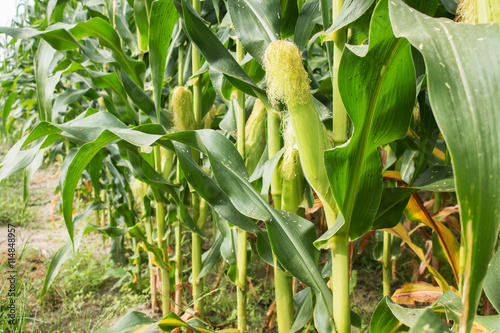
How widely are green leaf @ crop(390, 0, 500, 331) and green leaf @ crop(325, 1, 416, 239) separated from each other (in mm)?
175

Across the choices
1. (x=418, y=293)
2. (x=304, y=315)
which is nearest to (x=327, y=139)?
(x=304, y=315)

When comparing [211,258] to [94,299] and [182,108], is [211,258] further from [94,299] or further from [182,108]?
[94,299]

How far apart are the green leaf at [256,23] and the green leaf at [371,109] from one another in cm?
35

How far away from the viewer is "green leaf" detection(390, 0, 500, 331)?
0.35m

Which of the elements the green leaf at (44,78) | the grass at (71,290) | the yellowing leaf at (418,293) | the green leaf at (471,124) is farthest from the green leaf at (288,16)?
the grass at (71,290)

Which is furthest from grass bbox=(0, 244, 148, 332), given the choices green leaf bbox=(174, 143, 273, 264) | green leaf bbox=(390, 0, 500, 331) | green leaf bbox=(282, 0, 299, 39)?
green leaf bbox=(390, 0, 500, 331)

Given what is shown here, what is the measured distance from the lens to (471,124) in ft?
1.20

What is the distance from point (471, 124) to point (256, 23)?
71cm

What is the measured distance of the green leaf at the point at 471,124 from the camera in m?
0.35

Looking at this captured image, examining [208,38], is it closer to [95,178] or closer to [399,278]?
[95,178]

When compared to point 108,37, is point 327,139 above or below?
below

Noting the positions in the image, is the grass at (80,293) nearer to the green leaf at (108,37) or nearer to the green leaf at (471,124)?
the green leaf at (108,37)

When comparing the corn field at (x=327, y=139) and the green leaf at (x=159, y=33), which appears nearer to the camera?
the corn field at (x=327, y=139)

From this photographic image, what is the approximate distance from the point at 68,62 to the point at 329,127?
4.53ft
